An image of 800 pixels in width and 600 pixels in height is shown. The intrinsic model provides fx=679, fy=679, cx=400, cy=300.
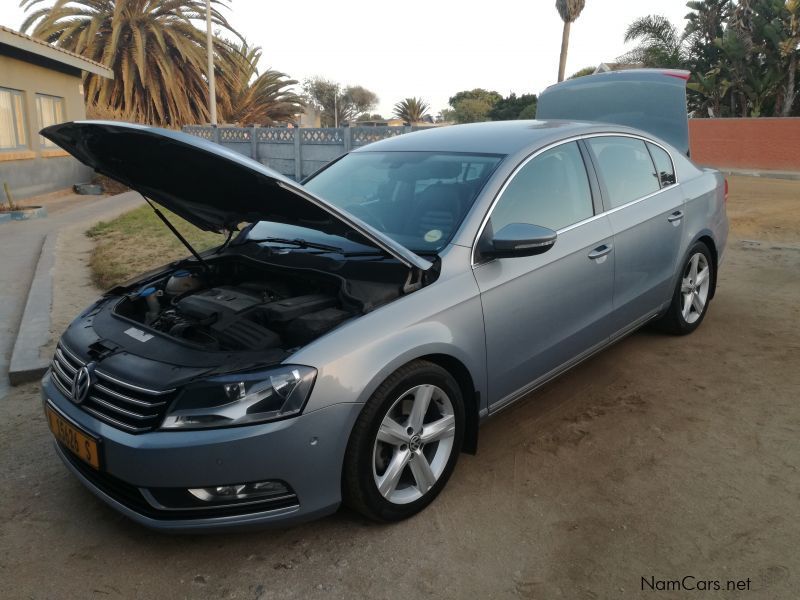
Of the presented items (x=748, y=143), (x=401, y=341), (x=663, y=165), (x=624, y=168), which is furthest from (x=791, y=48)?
(x=401, y=341)

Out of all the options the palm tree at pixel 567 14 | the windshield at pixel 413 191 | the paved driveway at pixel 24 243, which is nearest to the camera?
the windshield at pixel 413 191

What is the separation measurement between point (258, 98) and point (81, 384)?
2959 centimetres

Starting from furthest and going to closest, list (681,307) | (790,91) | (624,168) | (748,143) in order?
(790,91)
(748,143)
(681,307)
(624,168)

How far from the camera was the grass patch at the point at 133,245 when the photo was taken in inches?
288

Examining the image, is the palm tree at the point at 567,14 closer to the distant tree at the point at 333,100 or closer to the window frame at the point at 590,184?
the window frame at the point at 590,184

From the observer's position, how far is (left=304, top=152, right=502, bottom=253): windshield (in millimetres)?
3344

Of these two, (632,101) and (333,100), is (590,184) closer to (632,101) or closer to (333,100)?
(632,101)

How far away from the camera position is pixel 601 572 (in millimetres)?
2553

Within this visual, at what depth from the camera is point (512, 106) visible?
167ft

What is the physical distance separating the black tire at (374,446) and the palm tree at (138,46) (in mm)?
23835

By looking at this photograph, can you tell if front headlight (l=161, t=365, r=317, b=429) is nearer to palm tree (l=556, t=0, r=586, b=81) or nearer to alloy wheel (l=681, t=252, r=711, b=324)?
alloy wheel (l=681, t=252, r=711, b=324)

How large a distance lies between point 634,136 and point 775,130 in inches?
807

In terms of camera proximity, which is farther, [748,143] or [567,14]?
[567,14]

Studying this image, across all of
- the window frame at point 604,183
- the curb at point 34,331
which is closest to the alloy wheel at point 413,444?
the window frame at point 604,183
